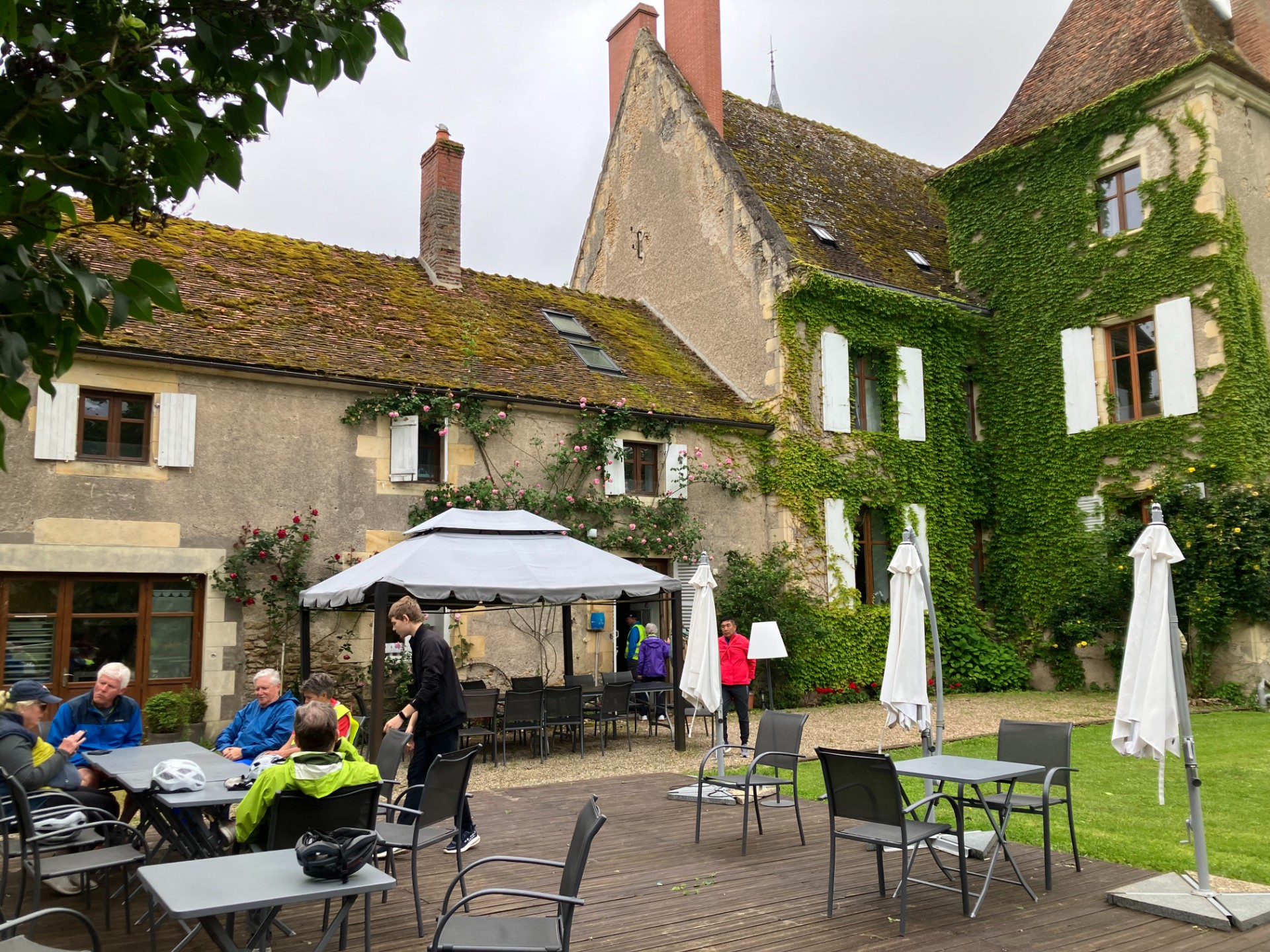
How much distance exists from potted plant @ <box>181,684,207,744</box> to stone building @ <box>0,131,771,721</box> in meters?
0.18

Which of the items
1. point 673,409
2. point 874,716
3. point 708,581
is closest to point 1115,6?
point 673,409

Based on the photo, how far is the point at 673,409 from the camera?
50.2 feet

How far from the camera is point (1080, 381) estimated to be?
16.5 meters

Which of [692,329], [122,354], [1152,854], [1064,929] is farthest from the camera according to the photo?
[692,329]

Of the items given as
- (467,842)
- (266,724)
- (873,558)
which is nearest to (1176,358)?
(873,558)

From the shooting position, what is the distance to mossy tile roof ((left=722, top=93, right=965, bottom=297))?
1744cm

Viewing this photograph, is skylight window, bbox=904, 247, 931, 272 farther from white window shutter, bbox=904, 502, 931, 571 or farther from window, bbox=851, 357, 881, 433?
white window shutter, bbox=904, 502, 931, 571

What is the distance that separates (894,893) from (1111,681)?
12.2 m

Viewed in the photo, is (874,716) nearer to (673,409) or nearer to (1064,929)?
(673,409)

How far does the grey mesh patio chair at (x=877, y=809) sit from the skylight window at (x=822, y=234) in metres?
13.5

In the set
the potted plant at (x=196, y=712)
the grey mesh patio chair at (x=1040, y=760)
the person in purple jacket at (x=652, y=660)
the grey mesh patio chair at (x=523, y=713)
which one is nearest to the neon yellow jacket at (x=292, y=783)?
the grey mesh patio chair at (x=1040, y=760)

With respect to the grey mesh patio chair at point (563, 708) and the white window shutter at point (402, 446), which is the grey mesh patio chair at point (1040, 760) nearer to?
the grey mesh patio chair at point (563, 708)

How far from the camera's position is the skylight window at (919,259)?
18.7 metres

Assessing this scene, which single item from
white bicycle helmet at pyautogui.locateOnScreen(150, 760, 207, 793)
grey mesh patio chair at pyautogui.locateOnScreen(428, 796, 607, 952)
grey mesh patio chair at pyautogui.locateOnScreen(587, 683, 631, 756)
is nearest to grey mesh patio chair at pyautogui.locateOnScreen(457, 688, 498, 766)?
grey mesh patio chair at pyautogui.locateOnScreen(587, 683, 631, 756)
